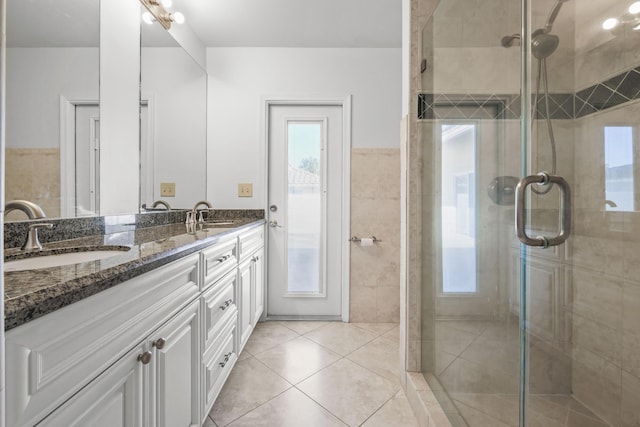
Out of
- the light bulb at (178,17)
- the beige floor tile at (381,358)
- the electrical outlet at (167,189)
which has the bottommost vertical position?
the beige floor tile at (381,358)

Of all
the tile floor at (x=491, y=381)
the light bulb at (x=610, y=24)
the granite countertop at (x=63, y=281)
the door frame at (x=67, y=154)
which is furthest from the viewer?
the door frame at (x=67, y=154)

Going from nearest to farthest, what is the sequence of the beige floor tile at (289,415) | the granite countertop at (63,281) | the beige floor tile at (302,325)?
the granite countertop at (63,281) < the beige floor tile at (289,415) < the beige floor tile at (302,325)

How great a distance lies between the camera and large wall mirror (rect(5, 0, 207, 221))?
1057mm

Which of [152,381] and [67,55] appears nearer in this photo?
[152,381]

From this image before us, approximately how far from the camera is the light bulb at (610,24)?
0.90 metres

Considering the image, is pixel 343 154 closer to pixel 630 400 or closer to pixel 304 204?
pixel 304 204

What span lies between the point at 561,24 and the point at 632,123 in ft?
1.31

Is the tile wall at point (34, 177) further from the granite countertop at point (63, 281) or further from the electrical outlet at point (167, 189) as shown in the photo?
the electrical outlet at point (167, 189)

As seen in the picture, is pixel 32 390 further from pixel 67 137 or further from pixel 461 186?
pixel 461 186

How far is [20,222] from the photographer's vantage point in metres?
1.06

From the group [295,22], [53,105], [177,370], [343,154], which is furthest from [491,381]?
[295,22]

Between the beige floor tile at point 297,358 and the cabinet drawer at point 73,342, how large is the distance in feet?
3.77

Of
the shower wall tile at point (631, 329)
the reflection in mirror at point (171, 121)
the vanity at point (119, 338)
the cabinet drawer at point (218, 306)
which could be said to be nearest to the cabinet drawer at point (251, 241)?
the cabinet drawer at point (218, 306)

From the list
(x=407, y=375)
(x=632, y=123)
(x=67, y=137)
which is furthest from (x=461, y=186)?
(x=67, y=137)
